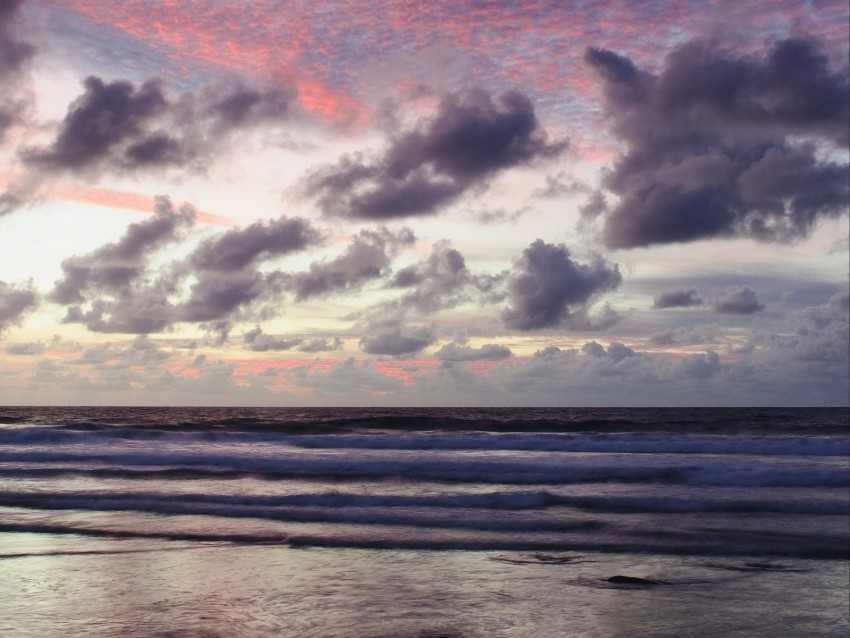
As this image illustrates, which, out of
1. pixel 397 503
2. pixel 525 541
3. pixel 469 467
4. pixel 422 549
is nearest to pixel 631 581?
pixel 525 541

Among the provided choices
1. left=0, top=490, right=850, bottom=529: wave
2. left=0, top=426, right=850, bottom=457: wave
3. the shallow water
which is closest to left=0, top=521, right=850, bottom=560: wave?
the shallow water

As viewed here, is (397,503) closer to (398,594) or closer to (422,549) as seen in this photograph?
(422,549)

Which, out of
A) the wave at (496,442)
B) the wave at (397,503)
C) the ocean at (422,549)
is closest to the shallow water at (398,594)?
the ocean at (422,549)

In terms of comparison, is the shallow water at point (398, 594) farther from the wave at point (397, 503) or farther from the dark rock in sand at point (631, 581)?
the wave at point (397, 503)

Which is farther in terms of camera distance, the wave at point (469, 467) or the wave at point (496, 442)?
the wave at point (496, 442)

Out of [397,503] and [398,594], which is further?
[397,503]

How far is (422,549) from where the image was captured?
11.9 m

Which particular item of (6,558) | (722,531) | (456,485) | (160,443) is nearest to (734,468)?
(456,485)

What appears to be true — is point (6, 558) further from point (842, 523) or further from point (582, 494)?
point (842, 523)

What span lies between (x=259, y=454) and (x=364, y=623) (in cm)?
2245

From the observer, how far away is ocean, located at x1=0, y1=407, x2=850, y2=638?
8031 mm

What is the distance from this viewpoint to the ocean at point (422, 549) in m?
8.03

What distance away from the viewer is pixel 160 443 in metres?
35.6

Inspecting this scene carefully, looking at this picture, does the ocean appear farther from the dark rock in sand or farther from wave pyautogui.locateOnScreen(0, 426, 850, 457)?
wave pyautogui.locateOnScreen(0, 426, 850, 457)
